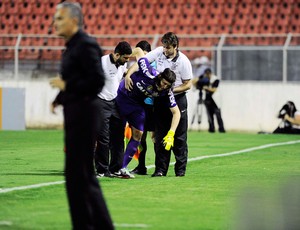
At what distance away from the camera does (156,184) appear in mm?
13227

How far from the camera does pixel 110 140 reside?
14703 millimetres

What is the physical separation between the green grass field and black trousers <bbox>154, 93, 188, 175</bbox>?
289mm

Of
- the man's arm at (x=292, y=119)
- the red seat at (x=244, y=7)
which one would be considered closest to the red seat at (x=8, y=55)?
the red seat at (x=244, y=7)

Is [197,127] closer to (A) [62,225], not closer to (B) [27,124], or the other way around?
(B) [27,124]

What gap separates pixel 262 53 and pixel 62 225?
1923 cm

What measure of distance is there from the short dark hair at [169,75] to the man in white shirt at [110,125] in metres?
0.76

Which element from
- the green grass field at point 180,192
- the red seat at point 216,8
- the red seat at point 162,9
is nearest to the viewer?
the green grass field at point 180,192

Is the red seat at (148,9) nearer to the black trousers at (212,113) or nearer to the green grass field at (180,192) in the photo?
the black trousers at (212,113)

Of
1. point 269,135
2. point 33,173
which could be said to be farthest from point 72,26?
point 269,135

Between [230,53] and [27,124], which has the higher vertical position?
[230,53]

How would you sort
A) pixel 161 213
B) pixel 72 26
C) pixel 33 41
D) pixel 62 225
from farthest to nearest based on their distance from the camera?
pixel 33 41 → pixel 161 213 → pixel 62 225 → pixel 72 26

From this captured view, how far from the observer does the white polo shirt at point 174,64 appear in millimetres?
14312

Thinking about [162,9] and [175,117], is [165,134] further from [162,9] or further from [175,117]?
[162,9]

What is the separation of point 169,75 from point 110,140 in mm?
1772
